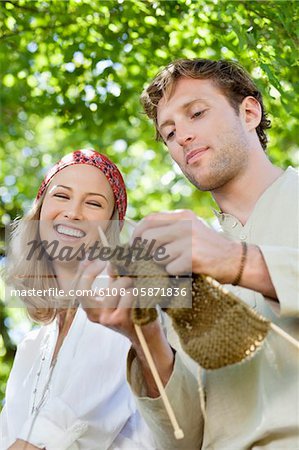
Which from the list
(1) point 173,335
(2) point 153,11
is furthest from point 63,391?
(2) point 153,11

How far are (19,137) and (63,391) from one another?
5134 millimetres

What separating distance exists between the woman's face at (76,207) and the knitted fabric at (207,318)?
2.82 ft

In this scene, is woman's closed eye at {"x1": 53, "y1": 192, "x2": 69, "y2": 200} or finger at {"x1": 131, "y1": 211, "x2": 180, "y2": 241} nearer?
finger at {"x1": 131, "y1": 211, "x2": 180, "y2": 241}

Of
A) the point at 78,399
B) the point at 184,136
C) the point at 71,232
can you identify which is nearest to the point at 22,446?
the point at 78,399

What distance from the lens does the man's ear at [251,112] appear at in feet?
8.73

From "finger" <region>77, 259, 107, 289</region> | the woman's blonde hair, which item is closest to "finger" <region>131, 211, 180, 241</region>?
"finger" <region>77, 259, 107, 289</region>

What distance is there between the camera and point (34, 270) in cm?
296

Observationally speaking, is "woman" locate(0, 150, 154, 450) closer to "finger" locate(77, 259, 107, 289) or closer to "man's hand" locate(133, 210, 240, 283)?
"finger" locate(77, 259, 107, 289)

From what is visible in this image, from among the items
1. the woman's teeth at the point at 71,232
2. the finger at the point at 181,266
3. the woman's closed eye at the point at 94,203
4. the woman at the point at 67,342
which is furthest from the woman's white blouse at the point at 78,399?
the finger at the point at 181,266

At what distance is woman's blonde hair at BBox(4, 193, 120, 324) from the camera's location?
2.92 metres

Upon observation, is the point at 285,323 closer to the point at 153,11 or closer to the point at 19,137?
the point at 153,11

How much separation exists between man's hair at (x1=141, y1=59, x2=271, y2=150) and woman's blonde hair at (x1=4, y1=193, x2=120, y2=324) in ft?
1.61

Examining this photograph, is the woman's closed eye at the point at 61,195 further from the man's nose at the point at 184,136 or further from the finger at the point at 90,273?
the finger at the point at 90,273

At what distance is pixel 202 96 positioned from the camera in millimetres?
2551
